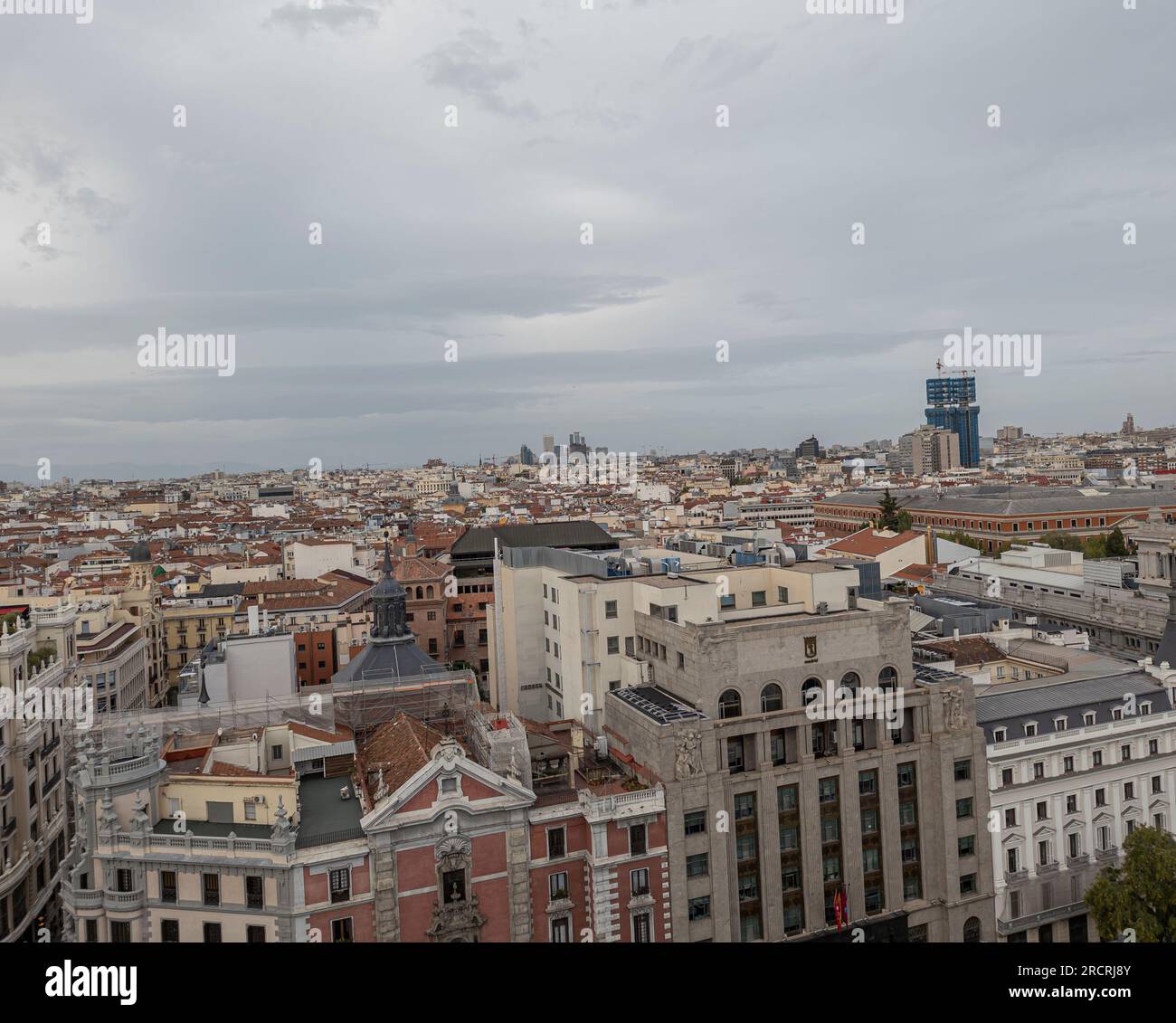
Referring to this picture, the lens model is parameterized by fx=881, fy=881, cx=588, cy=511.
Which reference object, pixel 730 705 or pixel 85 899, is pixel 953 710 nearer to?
pixel 730 705

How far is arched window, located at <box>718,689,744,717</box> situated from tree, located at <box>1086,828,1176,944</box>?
13.9 metres

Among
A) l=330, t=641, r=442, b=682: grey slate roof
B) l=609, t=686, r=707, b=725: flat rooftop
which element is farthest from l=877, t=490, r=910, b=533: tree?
l=609, t=686, r=707, b=725: flat rooftop

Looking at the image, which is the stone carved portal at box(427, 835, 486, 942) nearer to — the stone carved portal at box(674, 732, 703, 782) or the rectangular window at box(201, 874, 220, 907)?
the rectangular window at box(201, 874, 220, 907)

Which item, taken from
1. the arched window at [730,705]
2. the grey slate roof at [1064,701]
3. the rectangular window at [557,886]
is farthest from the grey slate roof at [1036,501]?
the rectangular window at [557,886]

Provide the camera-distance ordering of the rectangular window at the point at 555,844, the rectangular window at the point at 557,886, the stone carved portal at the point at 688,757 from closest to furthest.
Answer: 1. the rectangular window at the point at 557,886
2. the rectangular window at the point at 555,844
3. the stone carved portal at the point at 688,757

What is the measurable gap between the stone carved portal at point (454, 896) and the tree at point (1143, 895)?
21.7 meters

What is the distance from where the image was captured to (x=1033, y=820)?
39.1 metres

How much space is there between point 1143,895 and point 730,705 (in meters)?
15.4

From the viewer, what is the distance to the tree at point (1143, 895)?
2964 cm

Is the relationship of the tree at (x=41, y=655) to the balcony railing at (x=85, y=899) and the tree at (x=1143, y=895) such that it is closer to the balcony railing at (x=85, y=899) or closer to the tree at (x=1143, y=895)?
the balcony railing at (x=85, y=899)

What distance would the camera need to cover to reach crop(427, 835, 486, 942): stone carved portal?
1190 inches

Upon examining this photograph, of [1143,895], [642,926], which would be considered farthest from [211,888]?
[1143,895]
